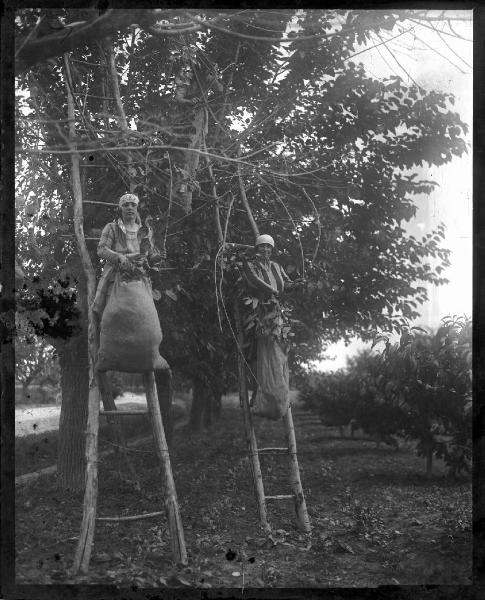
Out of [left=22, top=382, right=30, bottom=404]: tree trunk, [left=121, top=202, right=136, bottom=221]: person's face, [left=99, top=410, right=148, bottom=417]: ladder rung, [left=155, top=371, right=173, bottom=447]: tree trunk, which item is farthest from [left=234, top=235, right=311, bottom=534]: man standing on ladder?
[left=22, top=382, right=30, bottom=404]: tree trunk

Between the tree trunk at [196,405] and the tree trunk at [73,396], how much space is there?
4.23 feet

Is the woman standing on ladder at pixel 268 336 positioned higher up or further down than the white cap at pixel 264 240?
further down

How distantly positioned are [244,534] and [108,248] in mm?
2676

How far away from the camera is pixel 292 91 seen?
6.07m

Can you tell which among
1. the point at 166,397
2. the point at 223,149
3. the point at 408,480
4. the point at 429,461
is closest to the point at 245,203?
the point at 223,149

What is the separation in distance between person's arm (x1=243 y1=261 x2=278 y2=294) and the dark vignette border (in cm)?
180

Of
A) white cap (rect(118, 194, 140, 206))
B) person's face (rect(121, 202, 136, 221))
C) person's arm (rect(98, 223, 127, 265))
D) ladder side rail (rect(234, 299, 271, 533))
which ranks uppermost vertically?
white cap (rect(118, 194, 140, 206))

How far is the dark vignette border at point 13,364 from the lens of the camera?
5.18 meters

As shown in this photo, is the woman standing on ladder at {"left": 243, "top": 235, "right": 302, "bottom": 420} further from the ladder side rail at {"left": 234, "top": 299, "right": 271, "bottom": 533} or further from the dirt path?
the dirt path

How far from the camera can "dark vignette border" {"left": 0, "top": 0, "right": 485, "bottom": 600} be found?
5.18 metres

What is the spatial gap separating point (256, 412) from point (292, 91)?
9.84 ft

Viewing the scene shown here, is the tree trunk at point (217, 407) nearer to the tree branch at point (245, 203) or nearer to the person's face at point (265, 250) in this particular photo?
the person's face at point (265, 250)

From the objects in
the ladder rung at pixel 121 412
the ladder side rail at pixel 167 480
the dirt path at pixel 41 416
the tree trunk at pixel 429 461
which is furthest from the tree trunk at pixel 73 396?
the tree trunk at pixel 429 461

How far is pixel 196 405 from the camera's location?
7.78 meters
